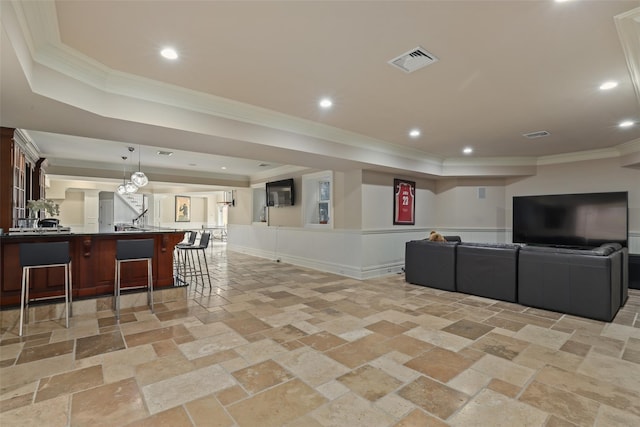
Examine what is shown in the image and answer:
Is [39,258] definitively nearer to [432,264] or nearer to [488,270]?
[432,264]

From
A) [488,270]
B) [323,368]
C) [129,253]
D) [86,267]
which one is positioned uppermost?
[129,253]

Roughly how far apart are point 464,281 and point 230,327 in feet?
11.5

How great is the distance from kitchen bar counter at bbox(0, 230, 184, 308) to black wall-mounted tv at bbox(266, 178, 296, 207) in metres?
3.42

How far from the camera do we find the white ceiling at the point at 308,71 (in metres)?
2.04

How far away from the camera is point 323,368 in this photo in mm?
2447

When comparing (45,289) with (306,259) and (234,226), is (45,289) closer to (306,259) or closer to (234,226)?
(306,259)

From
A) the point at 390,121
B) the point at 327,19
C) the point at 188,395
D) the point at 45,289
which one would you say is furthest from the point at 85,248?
the point at 390,121

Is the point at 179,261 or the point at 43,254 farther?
the point at 179,261

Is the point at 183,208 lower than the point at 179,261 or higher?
higher

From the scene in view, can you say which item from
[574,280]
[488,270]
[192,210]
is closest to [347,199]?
[488,270]

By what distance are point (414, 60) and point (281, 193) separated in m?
5.65

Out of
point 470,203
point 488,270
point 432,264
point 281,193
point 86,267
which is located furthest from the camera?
point 281,193

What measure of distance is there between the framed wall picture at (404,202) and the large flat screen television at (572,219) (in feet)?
7.11

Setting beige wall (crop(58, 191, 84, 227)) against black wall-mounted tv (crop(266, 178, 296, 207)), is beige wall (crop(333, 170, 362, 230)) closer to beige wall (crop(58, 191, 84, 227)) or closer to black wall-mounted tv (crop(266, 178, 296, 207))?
black wall-mounted tv (crop(266, 178, 296, 207))
